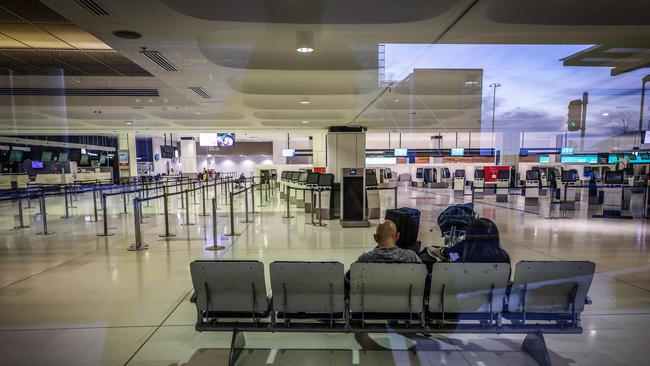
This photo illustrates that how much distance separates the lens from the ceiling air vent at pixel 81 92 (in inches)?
308

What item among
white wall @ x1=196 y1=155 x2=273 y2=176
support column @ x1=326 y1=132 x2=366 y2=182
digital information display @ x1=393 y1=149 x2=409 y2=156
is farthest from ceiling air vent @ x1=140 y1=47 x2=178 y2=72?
white wall @ x1=196 y1=155 x2=273 y2=176

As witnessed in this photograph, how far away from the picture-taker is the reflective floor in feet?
8.45

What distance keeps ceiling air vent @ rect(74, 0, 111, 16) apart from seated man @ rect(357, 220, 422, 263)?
3339 mm

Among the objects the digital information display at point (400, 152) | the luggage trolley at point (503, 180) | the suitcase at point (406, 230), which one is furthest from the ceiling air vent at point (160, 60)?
the digital information display at point (400, 152)

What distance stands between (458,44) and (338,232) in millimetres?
4443

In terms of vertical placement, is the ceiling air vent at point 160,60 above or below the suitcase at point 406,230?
above

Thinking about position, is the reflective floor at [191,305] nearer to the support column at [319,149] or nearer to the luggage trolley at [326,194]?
the luggage trolley at [326,194]

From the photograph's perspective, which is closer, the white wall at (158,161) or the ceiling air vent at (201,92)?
the ceiling air vent at (201,92)

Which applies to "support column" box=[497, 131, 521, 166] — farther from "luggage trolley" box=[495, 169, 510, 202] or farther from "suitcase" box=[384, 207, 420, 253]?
"suitcase" box=[384, 207, 420, 253]

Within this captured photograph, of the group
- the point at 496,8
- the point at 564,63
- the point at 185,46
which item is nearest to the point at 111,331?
the point at 185,46

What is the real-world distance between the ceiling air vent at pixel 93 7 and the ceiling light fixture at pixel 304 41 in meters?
2.03

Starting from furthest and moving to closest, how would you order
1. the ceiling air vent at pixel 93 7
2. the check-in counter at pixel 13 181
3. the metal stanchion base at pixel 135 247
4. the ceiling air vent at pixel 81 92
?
the check-in counter at pixel 13 181
the ceiling air vent at pixel 81 92
the metal stanchion base at pixel 135 247
the ceiling air vent at pixel 93 7

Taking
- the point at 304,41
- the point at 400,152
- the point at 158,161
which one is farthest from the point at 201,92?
the point at 158,161

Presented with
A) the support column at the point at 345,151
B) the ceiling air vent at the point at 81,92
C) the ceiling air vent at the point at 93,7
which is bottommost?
the support column at the point at 345,151
